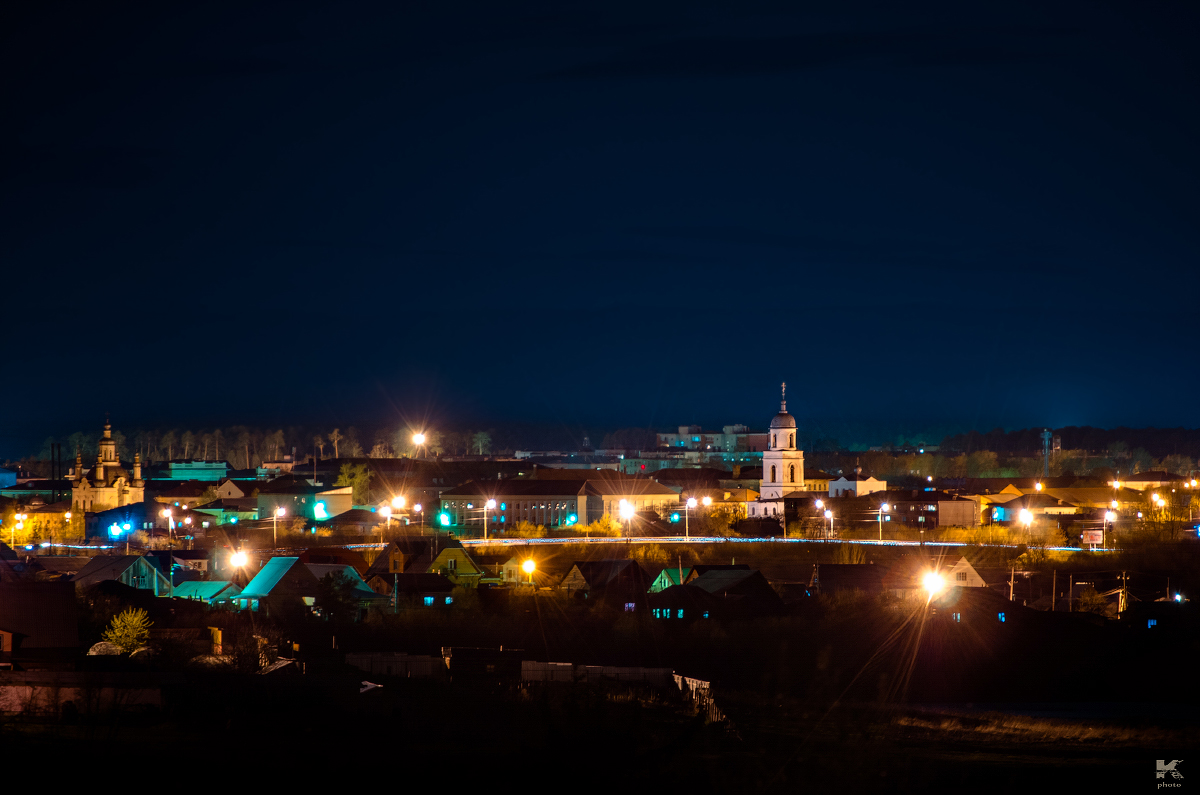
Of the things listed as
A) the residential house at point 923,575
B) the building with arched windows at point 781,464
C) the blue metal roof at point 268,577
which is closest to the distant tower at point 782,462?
the building with arched windows at point 781,464

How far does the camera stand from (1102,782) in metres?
16.1

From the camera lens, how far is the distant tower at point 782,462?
2331 inches

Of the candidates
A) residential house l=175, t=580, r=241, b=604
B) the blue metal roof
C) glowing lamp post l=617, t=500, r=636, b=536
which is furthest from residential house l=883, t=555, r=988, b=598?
residential house l=175, t=580, r=241, b=604

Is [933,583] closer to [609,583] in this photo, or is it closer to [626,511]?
[609,583]

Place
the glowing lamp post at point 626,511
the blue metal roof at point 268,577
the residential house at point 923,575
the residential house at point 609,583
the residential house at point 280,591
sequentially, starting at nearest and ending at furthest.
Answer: the residential house at point 280,591 < the blue metal roof at point 268,577 < the residential house at point 609,583 < the residential house at point 923,575 < the glowing lamp post at point 626,511

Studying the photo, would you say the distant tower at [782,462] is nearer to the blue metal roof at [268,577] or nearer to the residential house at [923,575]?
the residential house at [923,575]

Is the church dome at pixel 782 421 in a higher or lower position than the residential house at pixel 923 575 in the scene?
higher

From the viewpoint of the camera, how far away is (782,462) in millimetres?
59656

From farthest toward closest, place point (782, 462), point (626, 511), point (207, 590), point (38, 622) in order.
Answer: point (782, 462) < point (626, 511) < point (207, 590) < point (38, 622)

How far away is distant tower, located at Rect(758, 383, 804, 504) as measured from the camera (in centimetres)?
5922

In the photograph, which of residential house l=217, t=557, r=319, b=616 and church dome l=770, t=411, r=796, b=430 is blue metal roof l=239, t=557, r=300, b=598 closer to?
residential house l=217, t=557, r=319, b=616

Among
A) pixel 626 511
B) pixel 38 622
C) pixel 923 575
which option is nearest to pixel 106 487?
pixel 626 511

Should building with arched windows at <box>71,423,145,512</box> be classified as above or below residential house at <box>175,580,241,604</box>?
above

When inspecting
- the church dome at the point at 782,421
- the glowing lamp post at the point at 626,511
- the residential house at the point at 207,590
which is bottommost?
the residential house at the point at 207,590
